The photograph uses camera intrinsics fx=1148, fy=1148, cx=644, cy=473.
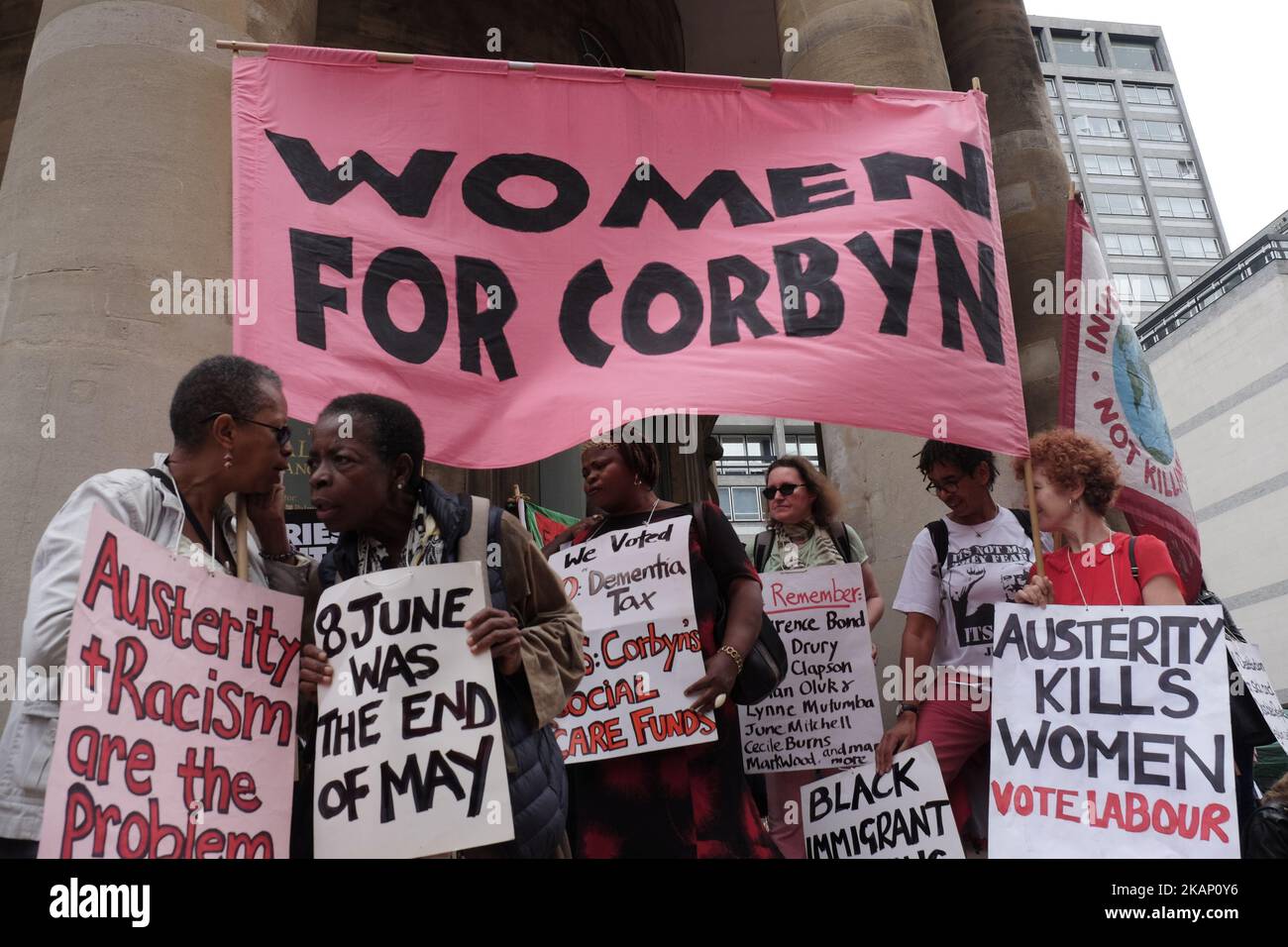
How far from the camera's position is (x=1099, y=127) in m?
92.4

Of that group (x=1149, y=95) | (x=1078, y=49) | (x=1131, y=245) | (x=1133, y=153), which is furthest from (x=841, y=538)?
(x=1149, y=95)

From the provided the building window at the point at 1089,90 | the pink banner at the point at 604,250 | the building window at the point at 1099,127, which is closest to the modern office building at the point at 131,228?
the pink banner at the point at 604,250

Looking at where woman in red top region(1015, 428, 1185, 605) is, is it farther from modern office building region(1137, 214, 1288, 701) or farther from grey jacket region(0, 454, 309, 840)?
modern office building region(1137, 214, 1288, 701)

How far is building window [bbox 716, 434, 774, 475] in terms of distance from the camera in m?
62.3

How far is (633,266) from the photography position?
4770 millimetres

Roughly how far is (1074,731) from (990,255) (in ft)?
7.06

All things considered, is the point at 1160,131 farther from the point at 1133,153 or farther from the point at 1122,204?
the point at 1122,204

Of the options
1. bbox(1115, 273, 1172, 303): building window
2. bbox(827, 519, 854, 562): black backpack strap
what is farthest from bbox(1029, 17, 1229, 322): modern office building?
bbox(827, 519, 854, 562): black backpack strap

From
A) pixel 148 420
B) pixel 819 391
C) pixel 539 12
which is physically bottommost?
pixel 819 391

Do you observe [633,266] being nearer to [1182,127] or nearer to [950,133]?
[950,133]

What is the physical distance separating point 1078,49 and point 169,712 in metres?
106

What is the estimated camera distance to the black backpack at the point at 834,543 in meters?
6.46

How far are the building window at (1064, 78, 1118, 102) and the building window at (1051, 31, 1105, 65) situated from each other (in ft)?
6.58
